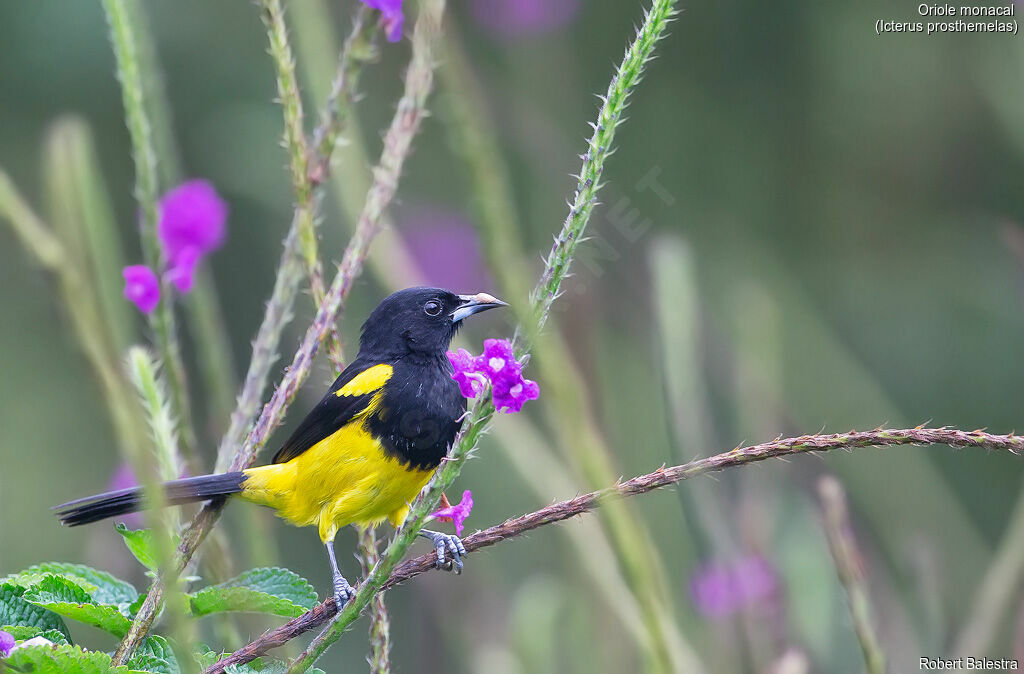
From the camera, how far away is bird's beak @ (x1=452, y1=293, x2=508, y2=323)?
8.05 feet

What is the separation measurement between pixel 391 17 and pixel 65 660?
1.03 m

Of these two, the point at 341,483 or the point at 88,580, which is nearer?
the point at 88,580

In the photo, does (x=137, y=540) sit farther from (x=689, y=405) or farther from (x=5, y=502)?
(x=5, y=502)

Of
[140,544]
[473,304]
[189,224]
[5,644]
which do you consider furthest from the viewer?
[473,304]

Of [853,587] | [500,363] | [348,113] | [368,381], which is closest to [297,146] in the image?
[348,113]

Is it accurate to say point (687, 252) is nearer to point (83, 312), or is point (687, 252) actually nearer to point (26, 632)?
point (83, 312)

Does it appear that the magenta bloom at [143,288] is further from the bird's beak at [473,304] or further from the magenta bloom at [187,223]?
the bird's beak at [473,304]

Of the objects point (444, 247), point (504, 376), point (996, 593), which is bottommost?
point (996, 593)

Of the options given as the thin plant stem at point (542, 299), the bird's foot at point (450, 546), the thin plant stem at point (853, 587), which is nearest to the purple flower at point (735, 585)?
the thin plant stem at point (853, 587)

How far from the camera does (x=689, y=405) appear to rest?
2.00m

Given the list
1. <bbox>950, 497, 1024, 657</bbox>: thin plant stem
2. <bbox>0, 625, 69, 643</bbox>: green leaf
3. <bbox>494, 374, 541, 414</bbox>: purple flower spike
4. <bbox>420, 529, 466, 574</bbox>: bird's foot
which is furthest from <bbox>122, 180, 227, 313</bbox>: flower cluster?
<bbox>950, 497, 1024, 657</bbox>: thin plant stem

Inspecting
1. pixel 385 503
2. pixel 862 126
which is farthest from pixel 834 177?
pixel 385 503

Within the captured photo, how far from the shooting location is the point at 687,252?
300 centimetres

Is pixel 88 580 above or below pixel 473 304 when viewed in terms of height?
below
